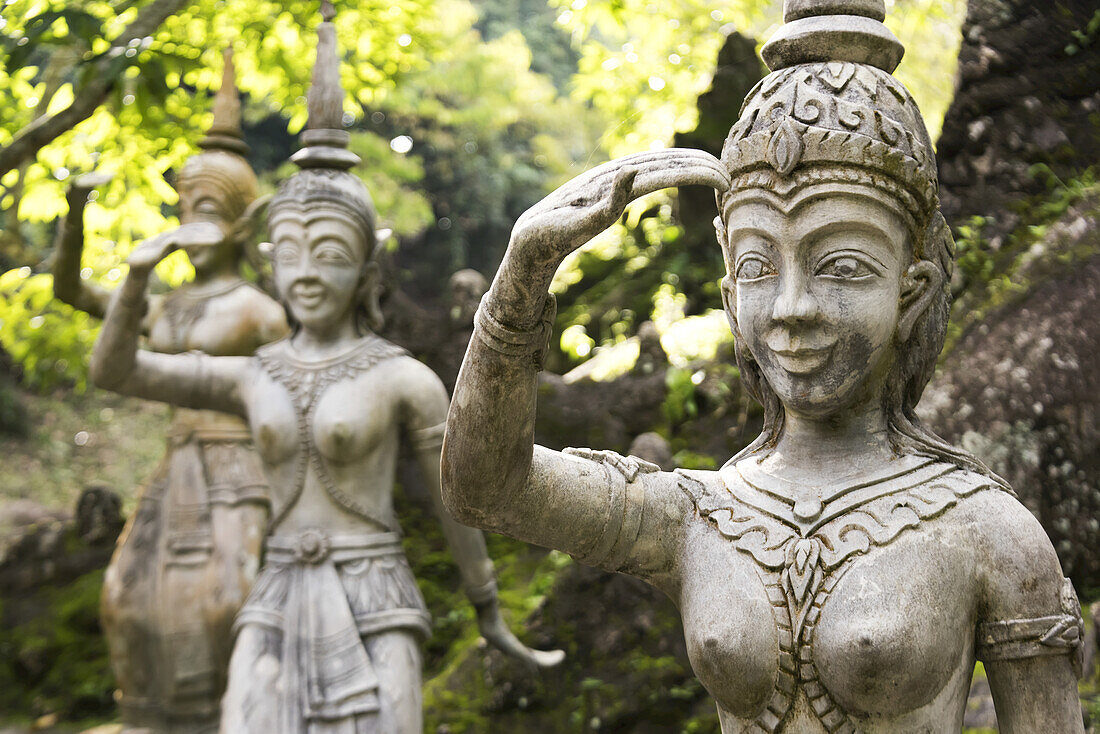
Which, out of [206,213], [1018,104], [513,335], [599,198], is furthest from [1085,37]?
[206,213]

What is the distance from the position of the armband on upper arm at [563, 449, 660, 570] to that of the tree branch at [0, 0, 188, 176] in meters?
3.09

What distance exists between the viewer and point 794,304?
7.20 ft

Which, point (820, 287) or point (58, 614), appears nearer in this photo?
point (820, 287)

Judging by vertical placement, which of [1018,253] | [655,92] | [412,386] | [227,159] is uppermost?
[655,92]

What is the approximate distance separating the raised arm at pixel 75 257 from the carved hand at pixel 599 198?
3227 millimetres

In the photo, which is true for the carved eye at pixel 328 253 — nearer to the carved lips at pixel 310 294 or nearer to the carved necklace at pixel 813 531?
the carved lips at pixel 310 294

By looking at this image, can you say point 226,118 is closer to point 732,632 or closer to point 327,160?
point 327,160

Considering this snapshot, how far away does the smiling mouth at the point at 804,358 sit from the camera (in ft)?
7.32

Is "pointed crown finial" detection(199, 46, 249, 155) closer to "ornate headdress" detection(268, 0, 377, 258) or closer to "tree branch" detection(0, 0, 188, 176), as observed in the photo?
"tree branch" detection(0, 0, 188, 176)

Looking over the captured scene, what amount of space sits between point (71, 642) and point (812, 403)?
7.47 meters

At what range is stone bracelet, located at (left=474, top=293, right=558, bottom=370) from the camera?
6.61ft

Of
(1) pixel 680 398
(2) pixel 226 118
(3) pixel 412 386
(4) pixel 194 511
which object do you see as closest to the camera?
(3) pixel 412 386

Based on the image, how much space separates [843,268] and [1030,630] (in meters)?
0.81

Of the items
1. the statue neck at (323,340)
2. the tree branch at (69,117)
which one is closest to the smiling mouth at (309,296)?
the statue neck at (323,340)
